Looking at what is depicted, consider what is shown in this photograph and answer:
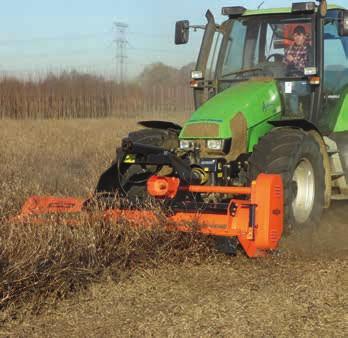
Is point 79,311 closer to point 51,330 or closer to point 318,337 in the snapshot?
point 51,330

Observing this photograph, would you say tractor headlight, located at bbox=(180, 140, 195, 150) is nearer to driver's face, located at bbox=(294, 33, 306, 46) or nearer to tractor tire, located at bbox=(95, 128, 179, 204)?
tractor tire, located at bbox=(95, 128, 179, 204)

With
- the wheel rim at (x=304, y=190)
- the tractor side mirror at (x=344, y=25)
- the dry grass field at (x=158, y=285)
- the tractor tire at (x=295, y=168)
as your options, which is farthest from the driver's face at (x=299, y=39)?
the dry grass field at (x=158, y=285)

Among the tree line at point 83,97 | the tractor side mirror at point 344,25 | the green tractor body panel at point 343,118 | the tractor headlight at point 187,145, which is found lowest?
the tree line at point 83,97

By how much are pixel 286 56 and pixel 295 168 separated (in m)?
1.43

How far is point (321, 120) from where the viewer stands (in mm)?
6543

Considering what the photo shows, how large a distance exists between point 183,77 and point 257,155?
3893 centimetres

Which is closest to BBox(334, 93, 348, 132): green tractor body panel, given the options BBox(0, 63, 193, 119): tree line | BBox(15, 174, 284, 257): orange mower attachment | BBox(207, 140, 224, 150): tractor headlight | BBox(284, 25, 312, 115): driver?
BBox(284, 25, 312, 115): driver

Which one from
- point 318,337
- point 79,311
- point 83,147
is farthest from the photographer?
point 83,147

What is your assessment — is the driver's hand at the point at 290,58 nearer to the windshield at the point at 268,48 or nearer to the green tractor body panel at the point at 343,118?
the windshield at the point at 268,48

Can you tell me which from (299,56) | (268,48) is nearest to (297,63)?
(299,56)

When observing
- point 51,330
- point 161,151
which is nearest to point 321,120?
point 161,151

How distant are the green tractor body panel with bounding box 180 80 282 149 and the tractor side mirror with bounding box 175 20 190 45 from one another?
0.81 m

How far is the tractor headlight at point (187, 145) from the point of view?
19.3 ft

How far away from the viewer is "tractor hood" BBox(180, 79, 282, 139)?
18.9 ft
